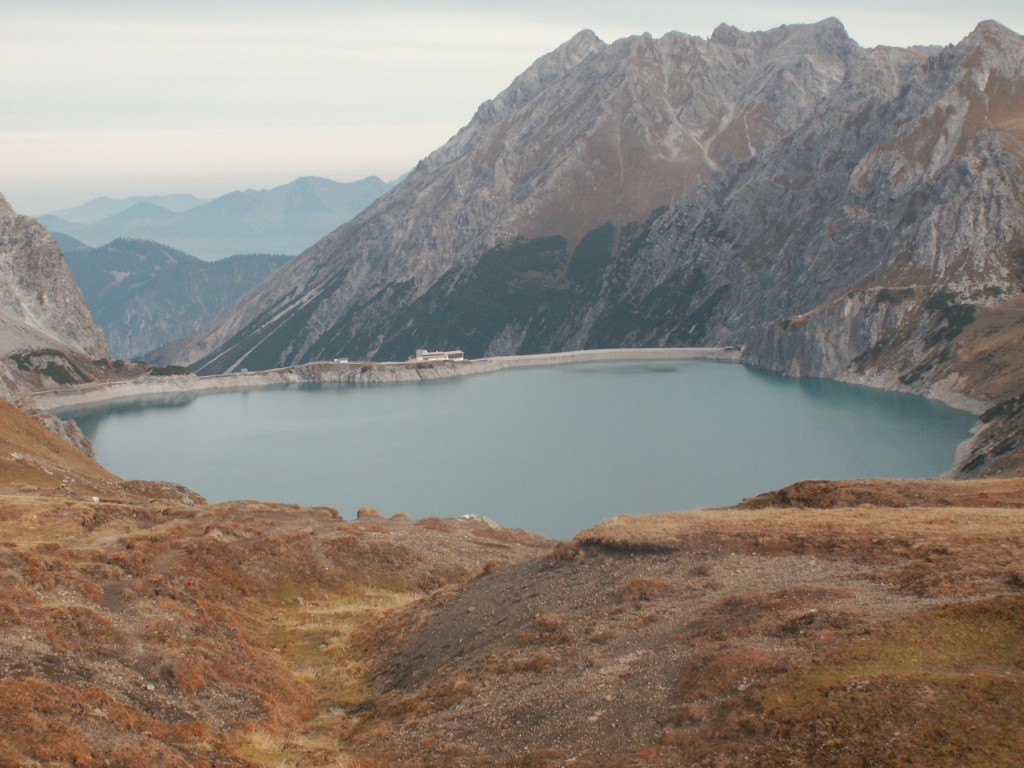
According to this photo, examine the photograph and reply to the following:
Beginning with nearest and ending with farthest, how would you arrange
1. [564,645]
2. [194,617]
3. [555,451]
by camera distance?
1. [564,645]
2. [194,617]
3. [555,451]

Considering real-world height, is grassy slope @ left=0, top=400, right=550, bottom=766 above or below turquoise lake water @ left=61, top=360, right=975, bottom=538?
above

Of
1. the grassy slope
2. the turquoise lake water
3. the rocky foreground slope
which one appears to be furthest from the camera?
the turquoise lake water

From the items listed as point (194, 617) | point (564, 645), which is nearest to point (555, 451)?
point (194, 617)

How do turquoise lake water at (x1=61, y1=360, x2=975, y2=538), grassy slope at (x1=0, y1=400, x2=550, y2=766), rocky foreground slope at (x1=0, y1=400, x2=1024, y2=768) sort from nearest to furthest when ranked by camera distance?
rocky foreground slope at (x1=0, y1=400, x2=1024, y2=768)
grassy slope at (x1=0, y1=400, x2=550, y2=766)
turquoise lake water at (x1=61, y1=360, x2=975, y2=538)

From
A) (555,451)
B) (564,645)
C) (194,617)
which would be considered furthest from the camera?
(555,451)

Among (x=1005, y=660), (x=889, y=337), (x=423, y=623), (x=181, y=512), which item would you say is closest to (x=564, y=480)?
(x=181, y=512)

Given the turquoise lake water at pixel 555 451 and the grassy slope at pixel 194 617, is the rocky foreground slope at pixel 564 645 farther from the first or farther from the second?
the turquoise lake water at pixel 555 451

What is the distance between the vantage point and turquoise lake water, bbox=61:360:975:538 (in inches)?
4286

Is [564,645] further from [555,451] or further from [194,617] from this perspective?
[555,451]

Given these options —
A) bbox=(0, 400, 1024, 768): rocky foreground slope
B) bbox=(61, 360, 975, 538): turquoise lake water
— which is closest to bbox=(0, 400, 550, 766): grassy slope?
bbox=(0, 400, 1024, 768): rocky foreground slope

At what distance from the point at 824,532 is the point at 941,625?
37.4ft

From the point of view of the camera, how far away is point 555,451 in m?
136

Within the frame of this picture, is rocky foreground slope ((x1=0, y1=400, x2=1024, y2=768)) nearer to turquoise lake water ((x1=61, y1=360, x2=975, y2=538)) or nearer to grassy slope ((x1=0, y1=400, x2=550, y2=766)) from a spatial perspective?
grassy slope ((x1=0, y1=400, x2=550, y2=766))

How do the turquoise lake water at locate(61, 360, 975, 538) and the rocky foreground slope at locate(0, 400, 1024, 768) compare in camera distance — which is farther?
the turquoise lake water at locate(61, 360, 975, 538)
